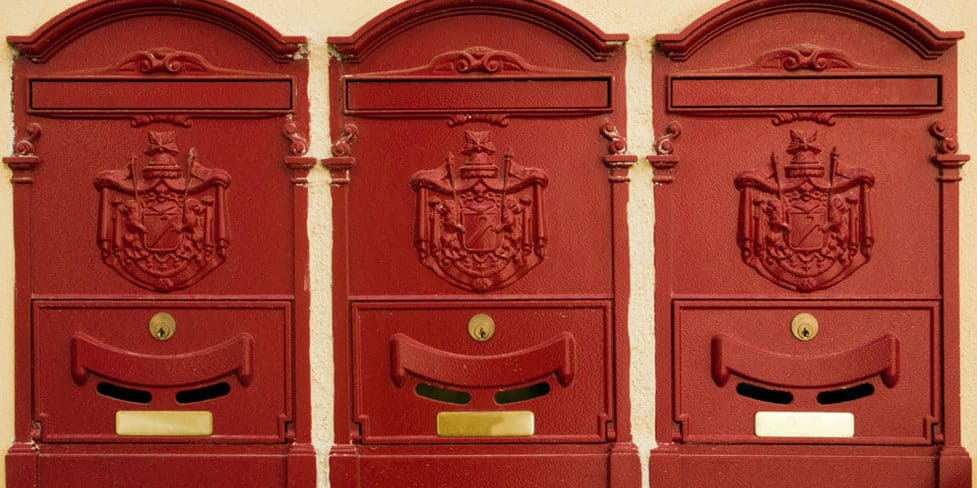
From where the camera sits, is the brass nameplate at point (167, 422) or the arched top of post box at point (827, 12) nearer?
the arched top of post box at point (827, 12)

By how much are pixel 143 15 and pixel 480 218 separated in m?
1.25

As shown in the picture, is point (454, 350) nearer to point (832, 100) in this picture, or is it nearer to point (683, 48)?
point (683, 48)

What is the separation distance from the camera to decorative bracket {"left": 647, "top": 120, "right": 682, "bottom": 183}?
2.57 meters

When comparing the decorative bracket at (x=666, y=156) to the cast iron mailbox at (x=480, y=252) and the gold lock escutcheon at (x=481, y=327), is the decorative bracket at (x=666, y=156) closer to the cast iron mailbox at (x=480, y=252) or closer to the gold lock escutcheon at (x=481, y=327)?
the cast iron mailbox at (x=480, y=252)

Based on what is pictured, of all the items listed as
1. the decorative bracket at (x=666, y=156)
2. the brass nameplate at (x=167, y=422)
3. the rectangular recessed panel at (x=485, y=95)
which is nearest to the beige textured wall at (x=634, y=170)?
the decorative bracket at (x=666, y=156)

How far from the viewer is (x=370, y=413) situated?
8.71 feet

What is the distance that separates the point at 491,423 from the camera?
2.62m

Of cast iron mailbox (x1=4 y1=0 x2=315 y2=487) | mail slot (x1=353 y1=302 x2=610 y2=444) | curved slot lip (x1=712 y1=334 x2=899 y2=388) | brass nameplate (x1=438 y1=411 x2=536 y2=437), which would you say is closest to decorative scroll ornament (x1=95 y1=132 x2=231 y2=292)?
cast iron mailbox (x1=4 y1=0 x2=315 y2=487)

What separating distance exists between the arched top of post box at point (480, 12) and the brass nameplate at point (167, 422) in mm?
1240

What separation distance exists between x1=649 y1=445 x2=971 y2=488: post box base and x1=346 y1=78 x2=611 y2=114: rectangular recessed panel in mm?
1141

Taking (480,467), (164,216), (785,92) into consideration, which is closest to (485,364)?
(480,467)

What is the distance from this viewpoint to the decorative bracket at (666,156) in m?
2.57

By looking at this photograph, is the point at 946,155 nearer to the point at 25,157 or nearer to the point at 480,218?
the point at 480,218

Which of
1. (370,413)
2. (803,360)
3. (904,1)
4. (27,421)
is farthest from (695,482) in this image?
(27,421)
